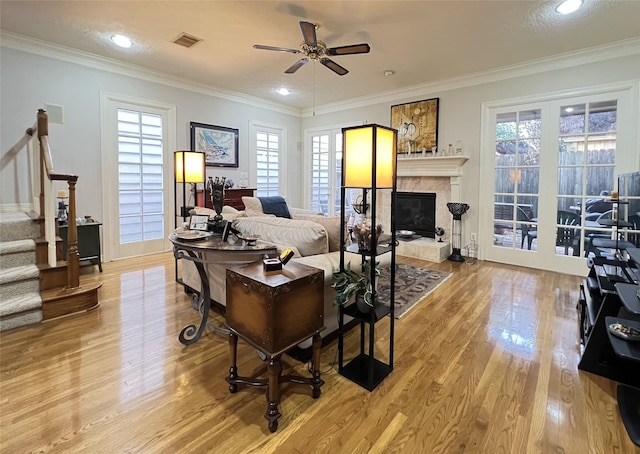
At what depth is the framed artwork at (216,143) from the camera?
17.7ft

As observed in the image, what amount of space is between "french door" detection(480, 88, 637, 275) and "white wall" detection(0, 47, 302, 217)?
468 cm

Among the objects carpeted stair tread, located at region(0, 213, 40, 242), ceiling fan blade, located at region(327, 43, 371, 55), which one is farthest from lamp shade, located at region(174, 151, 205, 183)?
ceiling fan blade, located at region(327, 43, 371, 55)

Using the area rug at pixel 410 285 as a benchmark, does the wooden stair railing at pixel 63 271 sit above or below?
above

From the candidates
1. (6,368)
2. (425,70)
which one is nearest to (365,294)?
(6,368)

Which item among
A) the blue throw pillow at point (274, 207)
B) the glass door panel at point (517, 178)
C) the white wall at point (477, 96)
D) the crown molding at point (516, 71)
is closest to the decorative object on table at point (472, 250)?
the white wall at point (477, 96)

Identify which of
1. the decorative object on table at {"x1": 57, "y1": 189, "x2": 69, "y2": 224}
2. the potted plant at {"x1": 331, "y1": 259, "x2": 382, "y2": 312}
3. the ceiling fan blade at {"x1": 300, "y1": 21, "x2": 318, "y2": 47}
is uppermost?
the ceiling fan blade at {"x1": 300, "y1": 21, "x2": 318, "y2": 47}

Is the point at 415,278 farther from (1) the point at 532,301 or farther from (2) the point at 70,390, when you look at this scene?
(2) the point at 70,390

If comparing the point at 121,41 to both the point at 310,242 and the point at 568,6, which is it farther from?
the point at 568,6

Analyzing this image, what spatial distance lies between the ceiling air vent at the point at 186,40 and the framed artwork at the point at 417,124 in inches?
129

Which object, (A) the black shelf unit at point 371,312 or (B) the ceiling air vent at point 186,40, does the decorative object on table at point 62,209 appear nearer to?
(B) the ceiling air vent at point 186,40

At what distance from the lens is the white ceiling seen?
301 centimetres

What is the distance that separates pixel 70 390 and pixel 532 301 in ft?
12.2

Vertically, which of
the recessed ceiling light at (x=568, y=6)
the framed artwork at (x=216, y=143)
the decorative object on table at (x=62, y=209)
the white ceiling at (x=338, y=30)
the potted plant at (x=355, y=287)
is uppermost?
the white ceiling at (x=338, y=30)

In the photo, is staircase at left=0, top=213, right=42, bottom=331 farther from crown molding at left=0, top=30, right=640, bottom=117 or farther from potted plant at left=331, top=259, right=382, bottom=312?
potted plant at left=331, top=259, right=382, bottom=312
